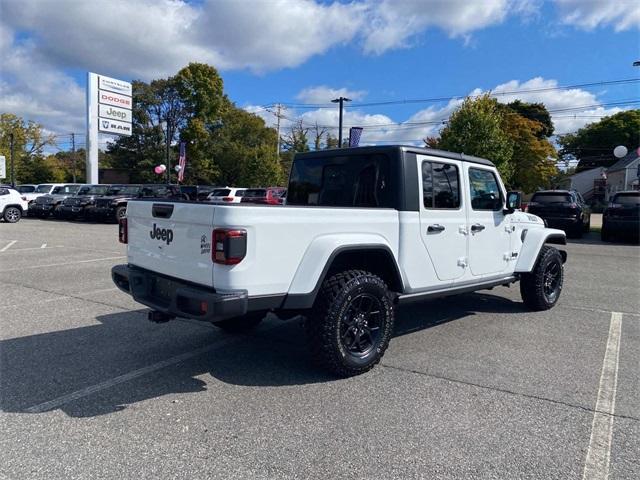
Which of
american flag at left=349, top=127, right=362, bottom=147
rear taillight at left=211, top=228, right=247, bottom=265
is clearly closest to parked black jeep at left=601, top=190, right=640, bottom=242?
american flag at left=349, top=127, right=362, bottom=147

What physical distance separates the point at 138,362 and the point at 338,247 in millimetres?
2141

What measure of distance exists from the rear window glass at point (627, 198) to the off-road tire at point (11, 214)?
23.8 metres

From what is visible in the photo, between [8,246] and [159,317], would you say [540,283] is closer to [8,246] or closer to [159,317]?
[159,317]

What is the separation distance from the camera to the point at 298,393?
3.68 metres

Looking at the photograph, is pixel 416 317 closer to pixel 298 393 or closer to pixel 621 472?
pixel 298 393

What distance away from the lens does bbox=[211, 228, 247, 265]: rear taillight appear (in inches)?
128

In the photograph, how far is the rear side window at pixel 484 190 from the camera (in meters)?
5.24

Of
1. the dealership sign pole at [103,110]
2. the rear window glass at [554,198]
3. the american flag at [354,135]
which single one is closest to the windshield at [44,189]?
the dealership sign pole at [103,110]

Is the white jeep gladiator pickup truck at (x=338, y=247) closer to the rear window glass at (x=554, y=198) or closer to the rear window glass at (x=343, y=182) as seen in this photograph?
the rear window glass at (x=343, y=182)

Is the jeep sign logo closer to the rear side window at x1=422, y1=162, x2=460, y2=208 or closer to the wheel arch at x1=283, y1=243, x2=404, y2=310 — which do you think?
the rear side window at x1=422, y1=162, x2=460, y2=208

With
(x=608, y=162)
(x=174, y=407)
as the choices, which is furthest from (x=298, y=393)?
(x=608, y=162)

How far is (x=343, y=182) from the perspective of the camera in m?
4.93

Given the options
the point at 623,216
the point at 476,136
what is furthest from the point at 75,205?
the point at 623,216

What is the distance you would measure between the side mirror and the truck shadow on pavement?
1.55 m
